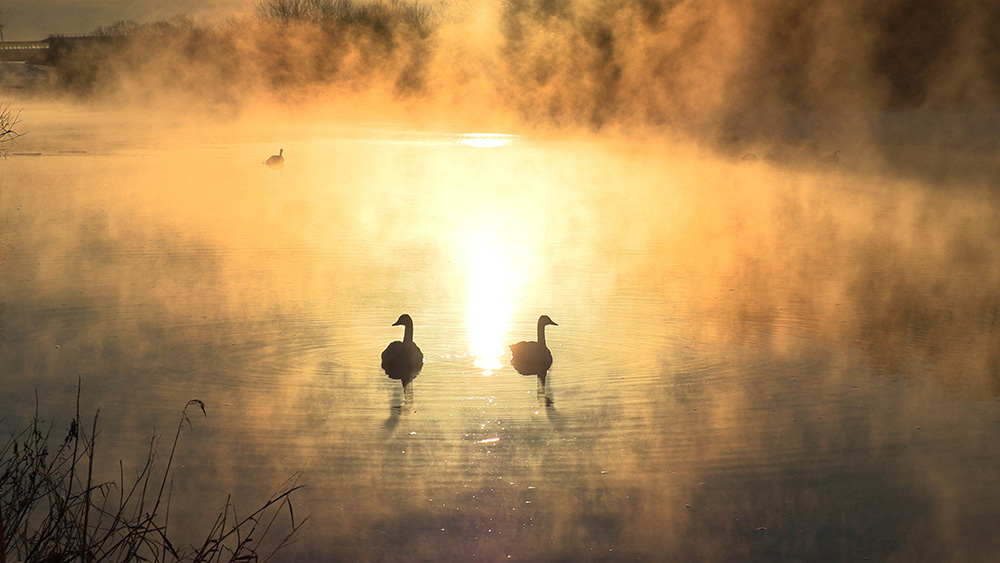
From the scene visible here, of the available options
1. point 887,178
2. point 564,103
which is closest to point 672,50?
point 564,103

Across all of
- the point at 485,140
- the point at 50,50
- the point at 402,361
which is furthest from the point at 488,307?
the point at 50,50

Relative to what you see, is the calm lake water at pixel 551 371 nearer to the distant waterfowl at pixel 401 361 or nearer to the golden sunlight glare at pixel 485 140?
the distant waterfowl at pixel 401 361

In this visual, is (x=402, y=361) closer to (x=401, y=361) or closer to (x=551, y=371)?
(x=401, y=361)

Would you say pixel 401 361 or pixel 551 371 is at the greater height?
pixel 401 361

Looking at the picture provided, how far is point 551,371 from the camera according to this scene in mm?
5742

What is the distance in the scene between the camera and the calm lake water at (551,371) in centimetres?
386

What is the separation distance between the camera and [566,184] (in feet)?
49.3

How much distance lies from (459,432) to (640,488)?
967 millimetres

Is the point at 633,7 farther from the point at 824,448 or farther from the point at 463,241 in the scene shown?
the point at 824,448

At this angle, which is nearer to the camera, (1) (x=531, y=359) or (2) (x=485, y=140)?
(1) (x=531, y=359)

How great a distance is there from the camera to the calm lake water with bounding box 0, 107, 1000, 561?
12.7 feet

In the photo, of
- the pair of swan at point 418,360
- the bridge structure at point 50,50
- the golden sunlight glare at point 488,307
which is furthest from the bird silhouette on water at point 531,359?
the bridge structure at point 50,50

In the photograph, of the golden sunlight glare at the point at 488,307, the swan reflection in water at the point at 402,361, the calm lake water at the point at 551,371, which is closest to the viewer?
the calm lake water at the point at 551,371

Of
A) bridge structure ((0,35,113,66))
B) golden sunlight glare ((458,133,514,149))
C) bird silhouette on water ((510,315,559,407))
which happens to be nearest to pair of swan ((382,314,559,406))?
bird silhouette on water ((510,315,559,407))
